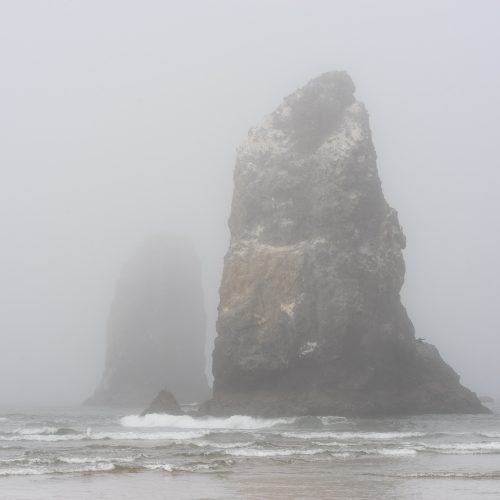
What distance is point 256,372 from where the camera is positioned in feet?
118

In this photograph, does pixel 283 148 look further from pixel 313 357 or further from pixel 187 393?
pixel 187 393

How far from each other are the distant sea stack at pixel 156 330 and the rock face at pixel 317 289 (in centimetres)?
3542

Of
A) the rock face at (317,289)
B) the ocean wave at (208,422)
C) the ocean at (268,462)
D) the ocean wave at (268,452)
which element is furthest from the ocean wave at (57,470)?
→ the rock face at (317,289)

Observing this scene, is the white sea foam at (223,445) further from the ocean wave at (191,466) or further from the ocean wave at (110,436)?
the ocean wave at (191,466)

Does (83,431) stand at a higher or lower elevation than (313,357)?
lower

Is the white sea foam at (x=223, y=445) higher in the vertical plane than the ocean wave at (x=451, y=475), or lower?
lower

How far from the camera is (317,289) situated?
36.8 m

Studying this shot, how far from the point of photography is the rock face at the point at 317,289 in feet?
117

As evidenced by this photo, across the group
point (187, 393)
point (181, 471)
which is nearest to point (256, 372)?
point (181, 471)

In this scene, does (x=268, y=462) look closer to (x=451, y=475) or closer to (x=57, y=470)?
(x=451, y=475)

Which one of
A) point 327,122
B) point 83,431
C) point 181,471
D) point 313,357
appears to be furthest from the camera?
point 327,122

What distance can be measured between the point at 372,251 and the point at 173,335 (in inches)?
1874

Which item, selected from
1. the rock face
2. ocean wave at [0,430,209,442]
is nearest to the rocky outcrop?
the rock face

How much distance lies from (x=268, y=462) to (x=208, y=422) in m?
16.7
